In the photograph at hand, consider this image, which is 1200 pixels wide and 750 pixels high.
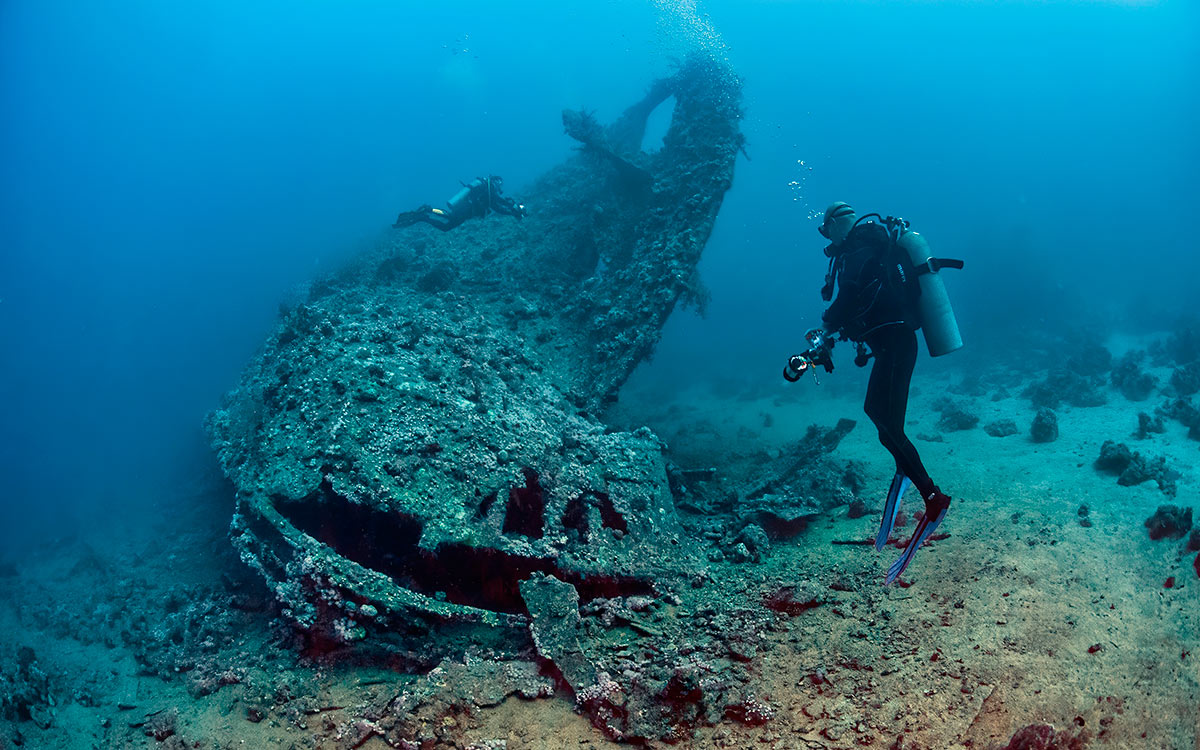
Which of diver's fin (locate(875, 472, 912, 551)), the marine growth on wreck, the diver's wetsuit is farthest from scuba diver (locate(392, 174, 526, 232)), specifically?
diver's fin (locate(875, 472, 912, 551))

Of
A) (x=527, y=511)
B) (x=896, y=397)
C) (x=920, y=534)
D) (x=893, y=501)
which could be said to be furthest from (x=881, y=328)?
(x=527, y=511)

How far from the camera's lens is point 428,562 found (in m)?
4.61

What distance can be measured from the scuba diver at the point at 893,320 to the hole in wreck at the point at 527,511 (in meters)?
2.68

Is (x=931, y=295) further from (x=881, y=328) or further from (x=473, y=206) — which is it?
(x=473, y=206)

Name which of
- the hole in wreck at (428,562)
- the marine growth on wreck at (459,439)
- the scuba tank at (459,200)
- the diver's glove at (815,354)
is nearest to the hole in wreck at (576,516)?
the marine growth on wreck at (459,439)

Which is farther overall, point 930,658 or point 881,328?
point 881,328

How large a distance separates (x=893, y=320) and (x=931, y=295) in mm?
399

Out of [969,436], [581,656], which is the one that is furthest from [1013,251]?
[581,656]

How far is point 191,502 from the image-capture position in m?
12.2

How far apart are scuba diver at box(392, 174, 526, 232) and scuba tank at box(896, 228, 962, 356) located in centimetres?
837

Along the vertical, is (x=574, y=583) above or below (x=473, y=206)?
below

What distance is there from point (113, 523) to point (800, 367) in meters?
18.0

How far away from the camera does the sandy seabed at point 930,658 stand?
3.24m

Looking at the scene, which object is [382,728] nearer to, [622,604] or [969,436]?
[622,604]
